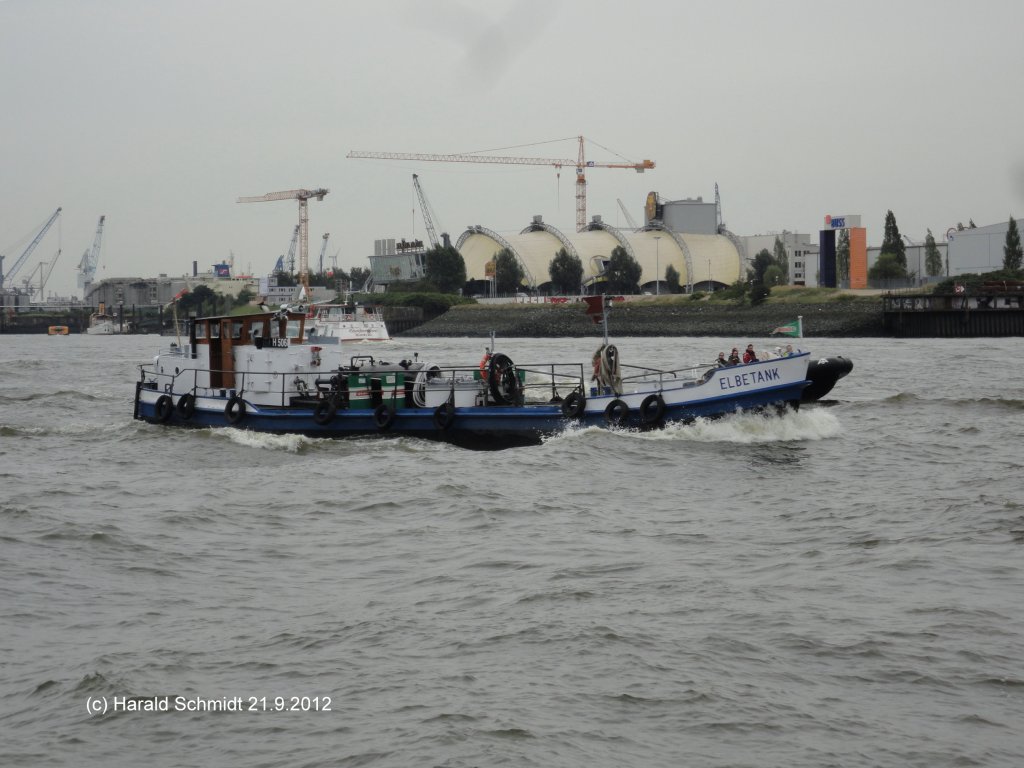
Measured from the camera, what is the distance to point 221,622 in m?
12.7

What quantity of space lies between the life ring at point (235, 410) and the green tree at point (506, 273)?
130394 millimetres

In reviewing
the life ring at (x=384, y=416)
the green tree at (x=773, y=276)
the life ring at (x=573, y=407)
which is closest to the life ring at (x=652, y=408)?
the life ring at (x=573, y=407)

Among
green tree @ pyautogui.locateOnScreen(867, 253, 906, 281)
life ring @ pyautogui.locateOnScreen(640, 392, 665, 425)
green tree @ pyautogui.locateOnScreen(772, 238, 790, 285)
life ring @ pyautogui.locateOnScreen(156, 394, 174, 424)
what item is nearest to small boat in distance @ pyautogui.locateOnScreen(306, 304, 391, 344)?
green tree @ pyautogui.locateOnScreen(867, 253, 906, 281)

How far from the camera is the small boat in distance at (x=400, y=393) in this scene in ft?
84.4

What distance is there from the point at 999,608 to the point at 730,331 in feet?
295

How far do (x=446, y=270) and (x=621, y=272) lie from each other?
74.7 feet

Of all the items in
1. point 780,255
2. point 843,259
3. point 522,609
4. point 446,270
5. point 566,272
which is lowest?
point 522,609

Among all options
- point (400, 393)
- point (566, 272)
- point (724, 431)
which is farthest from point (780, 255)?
point (724, 431)

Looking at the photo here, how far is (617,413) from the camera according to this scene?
2611cm

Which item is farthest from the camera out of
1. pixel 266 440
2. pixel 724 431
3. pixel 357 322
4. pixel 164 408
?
pixel 357 322

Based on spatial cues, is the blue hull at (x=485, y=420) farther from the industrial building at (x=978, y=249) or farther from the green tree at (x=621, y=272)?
the green tree at (x=621, y=272)

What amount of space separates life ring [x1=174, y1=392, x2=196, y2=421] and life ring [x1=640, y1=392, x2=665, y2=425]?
1172cm

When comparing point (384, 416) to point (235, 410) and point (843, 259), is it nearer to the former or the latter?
point (235, 410)

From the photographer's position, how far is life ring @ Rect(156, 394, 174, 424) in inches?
1225
